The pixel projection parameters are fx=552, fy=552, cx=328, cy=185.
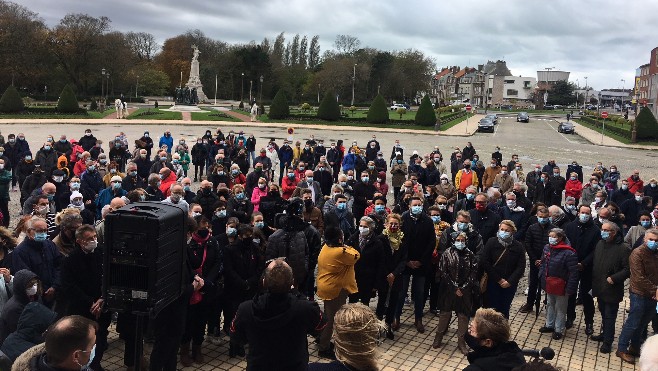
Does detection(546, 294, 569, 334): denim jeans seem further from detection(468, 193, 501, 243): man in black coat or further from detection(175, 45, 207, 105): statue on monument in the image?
detection(175, 45, 207, 105): statue on monument

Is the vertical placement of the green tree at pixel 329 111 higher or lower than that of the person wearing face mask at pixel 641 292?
higher

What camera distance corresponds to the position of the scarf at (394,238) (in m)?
7.93

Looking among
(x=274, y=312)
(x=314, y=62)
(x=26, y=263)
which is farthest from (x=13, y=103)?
(x=314, y=62)

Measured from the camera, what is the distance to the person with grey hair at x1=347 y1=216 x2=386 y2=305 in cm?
Result: 751

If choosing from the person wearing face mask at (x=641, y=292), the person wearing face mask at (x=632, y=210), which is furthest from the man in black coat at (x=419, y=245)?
the person wearing face mask at (x=632, y=210)

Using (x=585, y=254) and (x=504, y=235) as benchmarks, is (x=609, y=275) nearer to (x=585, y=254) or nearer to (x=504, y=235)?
(x=585, y=254)

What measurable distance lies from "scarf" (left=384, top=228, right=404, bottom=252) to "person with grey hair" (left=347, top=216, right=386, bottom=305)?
11.2 inches

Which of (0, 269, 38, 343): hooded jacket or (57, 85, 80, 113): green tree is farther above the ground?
(57, 85, 80, 113): green tree

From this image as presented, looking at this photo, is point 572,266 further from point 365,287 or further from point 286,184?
point 286,184

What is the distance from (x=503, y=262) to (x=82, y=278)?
5530 millimetres

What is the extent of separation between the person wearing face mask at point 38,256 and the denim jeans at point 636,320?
736cm

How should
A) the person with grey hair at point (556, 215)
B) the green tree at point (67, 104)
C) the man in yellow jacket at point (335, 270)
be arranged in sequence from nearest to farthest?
the man in yellow jacket at point (335, 270), the person with grey hair at point (556, 215), the green tree at point (67, 104)

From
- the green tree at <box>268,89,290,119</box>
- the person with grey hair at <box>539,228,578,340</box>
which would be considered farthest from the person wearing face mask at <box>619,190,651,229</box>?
the green tree at <box>268,89,290,119</box>

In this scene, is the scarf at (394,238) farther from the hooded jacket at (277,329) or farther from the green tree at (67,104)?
the green tree at (67,104)
